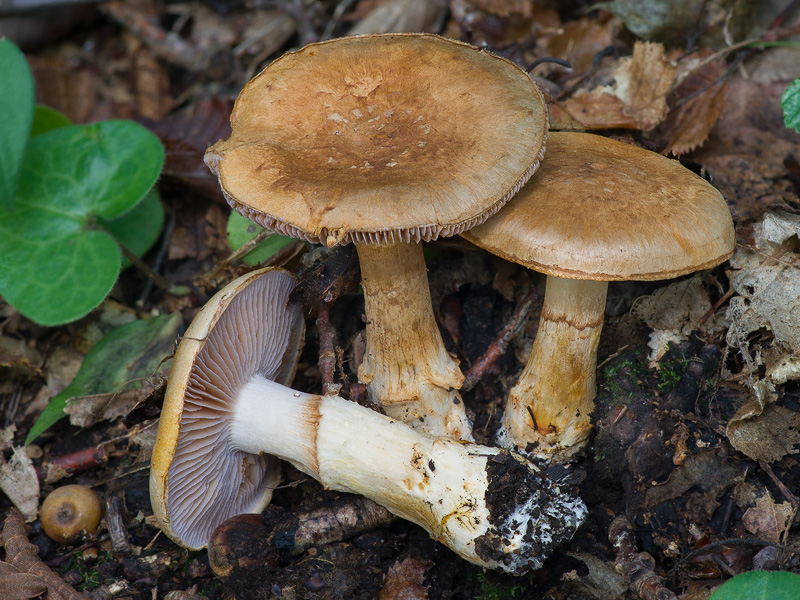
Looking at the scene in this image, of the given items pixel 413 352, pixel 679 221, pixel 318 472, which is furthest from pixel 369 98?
pixel 318 472

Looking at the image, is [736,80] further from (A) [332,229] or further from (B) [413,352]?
(A) [332,229]

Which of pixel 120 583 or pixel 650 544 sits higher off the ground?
pixel 650 544

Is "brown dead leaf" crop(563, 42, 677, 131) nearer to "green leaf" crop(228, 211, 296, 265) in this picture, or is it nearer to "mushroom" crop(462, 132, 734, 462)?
"mushroom" crop(462, 132, 734, 462)

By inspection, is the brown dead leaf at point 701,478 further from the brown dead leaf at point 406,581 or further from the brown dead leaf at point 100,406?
Result: the brown dead leaf at point 100,406

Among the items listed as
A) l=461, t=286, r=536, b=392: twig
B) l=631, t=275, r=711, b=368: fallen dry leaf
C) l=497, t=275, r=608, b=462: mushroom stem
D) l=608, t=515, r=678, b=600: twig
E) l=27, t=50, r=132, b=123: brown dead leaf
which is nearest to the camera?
l=608, t=515, r=678, b=600: twig

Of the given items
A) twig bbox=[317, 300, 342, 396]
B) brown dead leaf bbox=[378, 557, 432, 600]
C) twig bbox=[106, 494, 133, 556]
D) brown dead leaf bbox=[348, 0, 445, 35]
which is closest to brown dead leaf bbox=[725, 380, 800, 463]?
brown dead leaf bbox=[378, 557, 432, 600]

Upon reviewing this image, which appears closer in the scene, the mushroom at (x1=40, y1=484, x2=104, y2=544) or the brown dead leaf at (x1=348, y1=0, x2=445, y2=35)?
the mushroom at (x1=40, y1=484, x2=104, y2=544)
